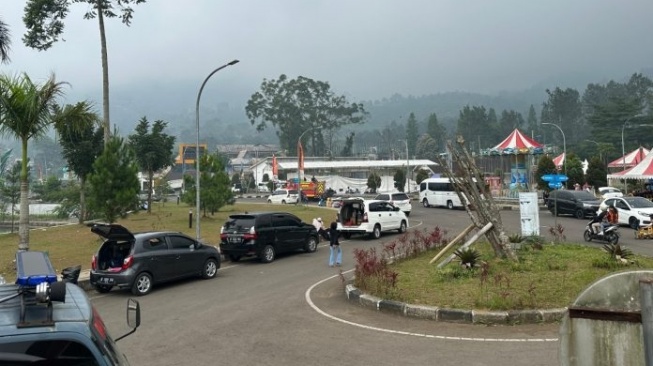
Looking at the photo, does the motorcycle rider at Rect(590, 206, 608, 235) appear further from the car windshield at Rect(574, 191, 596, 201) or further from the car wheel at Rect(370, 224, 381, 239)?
the car windshield at Rect(574, 191, 596, 201)

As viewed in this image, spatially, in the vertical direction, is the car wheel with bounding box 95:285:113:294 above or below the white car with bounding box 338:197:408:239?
below

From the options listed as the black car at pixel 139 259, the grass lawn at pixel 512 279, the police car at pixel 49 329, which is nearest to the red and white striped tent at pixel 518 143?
the grass lawn at pixel 512 279

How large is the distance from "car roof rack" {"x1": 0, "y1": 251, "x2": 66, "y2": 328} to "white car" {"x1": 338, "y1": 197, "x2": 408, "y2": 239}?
69.7 ft

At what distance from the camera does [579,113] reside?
141m

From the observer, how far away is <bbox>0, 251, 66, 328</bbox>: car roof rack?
2.86m

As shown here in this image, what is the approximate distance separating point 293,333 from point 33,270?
6153 millimetres

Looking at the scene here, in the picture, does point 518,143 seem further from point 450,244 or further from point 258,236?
point 258,236

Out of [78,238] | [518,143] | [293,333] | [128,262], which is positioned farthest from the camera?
[518,143]

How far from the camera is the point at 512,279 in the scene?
1206 cm

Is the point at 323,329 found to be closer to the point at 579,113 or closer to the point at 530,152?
the point at 530,152

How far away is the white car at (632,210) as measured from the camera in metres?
25.4

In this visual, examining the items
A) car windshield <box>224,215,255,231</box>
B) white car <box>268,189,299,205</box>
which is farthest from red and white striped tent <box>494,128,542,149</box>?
car windshield <box>224,215,255,231</box>

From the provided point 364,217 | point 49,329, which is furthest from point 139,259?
point 364,217

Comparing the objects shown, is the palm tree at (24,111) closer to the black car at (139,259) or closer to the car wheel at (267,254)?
the black car at (139,259)
